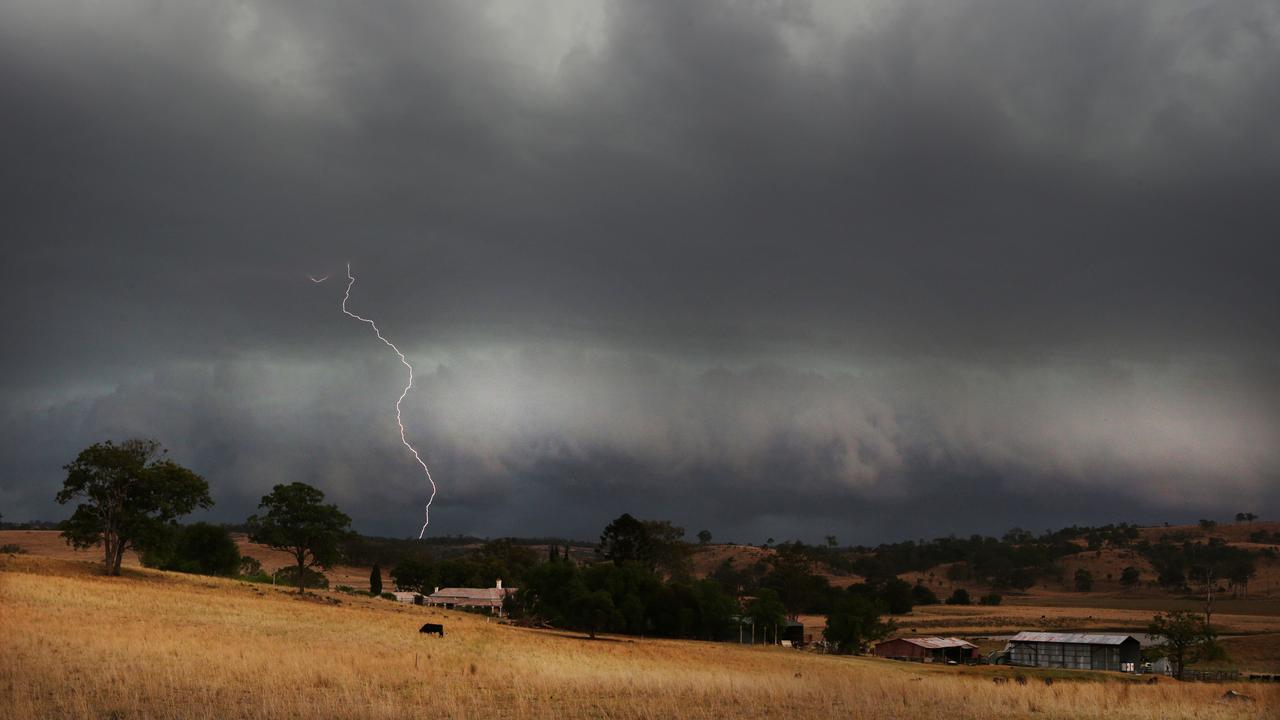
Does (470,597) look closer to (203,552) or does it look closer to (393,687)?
(203,552)

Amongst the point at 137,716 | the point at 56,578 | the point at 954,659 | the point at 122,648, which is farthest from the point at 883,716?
the point at 954,659

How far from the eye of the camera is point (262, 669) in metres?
27.7

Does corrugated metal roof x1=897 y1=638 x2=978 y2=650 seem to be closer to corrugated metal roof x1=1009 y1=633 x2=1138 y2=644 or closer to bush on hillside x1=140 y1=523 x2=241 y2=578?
corrugated metal roof x1=1009 y1=633 x2=1138 y2=644

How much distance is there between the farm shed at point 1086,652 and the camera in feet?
296

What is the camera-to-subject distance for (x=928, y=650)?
297 ft

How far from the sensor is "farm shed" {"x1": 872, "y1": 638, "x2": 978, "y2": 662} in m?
90.1

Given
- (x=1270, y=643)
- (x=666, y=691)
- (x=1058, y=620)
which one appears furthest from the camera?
(x=1058, y=620)

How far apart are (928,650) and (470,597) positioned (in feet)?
218

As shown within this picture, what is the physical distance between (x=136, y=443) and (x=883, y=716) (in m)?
81.0

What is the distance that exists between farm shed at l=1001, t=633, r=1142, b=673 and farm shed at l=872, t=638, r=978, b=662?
472 cm

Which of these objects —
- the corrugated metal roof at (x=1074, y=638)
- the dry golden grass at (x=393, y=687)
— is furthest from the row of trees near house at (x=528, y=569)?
the dry golden grass at (x=393, y=687)

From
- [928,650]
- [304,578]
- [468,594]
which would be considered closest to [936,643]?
[928,650]

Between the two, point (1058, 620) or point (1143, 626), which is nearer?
point (1143, 626)

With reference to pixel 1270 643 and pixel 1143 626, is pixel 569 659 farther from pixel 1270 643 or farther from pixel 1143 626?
pixel 1143 626
